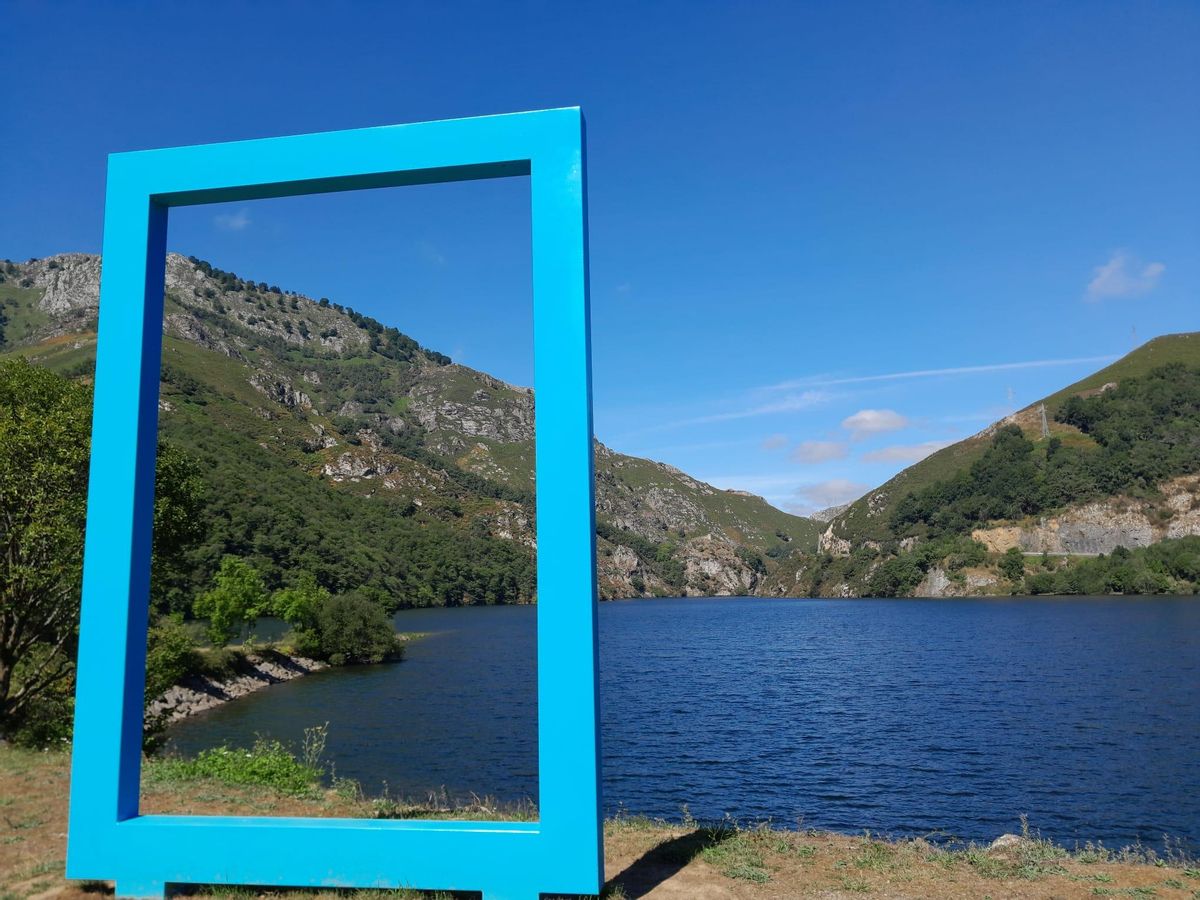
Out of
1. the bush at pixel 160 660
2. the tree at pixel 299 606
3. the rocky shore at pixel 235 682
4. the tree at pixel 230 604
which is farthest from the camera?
the tree at pixel 299 606

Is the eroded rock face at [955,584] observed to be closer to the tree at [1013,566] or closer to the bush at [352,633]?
the tree at [1013,566]

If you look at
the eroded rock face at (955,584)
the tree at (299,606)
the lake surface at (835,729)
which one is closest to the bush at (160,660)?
the lake surface at (835,729)

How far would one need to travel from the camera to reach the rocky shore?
3881 cm

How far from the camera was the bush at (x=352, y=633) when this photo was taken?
198 ft

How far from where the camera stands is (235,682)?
46.2 meters

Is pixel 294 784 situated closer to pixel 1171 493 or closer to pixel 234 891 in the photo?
pixel 234 891

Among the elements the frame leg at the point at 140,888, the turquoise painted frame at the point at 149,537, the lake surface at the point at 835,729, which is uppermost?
the turquoise painted frame at the point at 149,537

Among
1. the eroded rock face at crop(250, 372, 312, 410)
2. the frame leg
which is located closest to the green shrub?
the frame leg

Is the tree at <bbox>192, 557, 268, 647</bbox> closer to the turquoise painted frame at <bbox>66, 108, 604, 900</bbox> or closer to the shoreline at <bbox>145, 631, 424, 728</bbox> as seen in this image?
the shoreline at <bbox>145, 631, 424, 728</bbox>

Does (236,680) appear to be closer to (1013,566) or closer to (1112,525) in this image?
(1013,566)

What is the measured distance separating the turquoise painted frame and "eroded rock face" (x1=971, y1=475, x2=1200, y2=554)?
527 ft

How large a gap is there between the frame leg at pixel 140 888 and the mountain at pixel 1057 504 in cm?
14309

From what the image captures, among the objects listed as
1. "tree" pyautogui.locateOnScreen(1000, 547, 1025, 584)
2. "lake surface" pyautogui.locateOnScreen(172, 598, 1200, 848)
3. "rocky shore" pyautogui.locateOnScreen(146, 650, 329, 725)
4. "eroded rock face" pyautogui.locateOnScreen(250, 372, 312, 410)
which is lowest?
"lake surface" pyautogui.locateOnScreen(172, 598, 1200, 848)

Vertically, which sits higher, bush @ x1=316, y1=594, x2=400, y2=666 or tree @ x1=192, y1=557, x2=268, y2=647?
tree @ x1=192, y1=557, x2=268, y2=647
